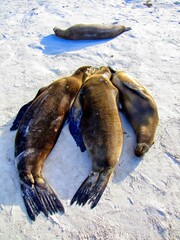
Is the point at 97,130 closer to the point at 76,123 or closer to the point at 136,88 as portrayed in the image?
the point at 76,123

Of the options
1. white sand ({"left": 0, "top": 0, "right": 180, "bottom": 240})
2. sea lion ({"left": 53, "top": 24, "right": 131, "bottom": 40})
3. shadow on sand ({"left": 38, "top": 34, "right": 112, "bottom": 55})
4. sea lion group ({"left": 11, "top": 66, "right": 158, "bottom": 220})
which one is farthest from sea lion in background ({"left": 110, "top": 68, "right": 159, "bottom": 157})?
sea lion ({"left": 53, "top": 24, "right": 131, "bottom": 40})

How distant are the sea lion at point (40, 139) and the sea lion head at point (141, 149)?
933 mm

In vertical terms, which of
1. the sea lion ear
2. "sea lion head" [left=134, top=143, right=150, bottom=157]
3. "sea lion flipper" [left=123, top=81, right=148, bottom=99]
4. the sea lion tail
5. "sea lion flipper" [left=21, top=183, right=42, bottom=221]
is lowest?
"sea lion flipper" [left=21, top=183, right=42, bottom=221]

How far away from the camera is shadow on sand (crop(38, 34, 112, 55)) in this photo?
593cm

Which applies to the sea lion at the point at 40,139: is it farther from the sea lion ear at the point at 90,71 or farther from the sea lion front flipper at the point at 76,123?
the sea lion ear at the point at 90,71

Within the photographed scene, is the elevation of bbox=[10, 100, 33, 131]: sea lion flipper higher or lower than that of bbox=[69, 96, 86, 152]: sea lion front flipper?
lower

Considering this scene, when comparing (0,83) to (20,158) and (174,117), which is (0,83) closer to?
(20,158)

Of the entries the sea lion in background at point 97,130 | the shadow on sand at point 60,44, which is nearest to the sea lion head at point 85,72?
the sea lion in background at point 97,130

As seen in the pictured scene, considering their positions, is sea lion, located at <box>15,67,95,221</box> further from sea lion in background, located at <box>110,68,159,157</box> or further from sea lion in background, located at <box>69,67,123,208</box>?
sea lion in background, located at <box>110,68,159,157</box>

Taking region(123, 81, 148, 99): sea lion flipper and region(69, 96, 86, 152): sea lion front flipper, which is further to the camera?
region(123, 81, 148, 99): sea lion flipper

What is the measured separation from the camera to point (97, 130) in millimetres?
3580

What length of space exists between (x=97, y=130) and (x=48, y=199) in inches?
35.6

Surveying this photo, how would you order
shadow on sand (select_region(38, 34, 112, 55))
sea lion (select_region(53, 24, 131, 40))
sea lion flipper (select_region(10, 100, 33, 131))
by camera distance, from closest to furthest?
sea lion flipper (select_region(10, 100, 33, 131)) < shadow on sand (select_region(38, 34, 112, 55)) < sea lion (select_region(53, 24, 131, 40))

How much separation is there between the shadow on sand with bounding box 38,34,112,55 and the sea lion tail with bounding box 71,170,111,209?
3139 mm
